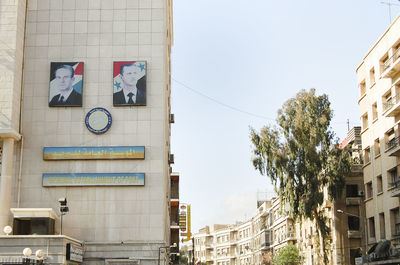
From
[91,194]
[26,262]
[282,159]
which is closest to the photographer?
[26,262]

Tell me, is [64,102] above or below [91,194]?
above

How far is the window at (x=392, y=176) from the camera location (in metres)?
42.6

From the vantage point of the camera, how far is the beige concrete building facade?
3672 cm

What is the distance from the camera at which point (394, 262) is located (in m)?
39.2

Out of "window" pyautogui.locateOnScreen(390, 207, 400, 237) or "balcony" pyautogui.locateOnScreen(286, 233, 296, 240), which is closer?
"window" pyautogui.locateOnScreen(390, 207, 400, 237)

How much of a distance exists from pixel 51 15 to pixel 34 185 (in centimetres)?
1196

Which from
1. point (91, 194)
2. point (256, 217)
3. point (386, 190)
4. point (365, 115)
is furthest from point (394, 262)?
point (256, 217)

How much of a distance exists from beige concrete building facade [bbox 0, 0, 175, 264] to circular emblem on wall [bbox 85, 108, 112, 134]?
272 millimetres

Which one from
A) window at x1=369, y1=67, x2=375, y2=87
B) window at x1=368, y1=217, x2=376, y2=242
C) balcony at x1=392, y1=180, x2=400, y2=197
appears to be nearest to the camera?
balcony at x1=392, y1=180, x2=400, y2=197

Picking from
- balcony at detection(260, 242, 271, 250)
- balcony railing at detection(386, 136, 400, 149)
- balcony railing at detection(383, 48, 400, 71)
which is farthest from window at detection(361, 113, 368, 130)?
balcony at detection(260, 242, 271, 250)

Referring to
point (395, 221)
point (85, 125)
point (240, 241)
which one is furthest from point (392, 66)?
point (240, 241)

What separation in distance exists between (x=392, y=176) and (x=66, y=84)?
24.9 m

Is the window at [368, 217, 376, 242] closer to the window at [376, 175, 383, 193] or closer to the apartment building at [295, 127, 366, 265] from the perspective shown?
the window at [376, 175, 383, 193]

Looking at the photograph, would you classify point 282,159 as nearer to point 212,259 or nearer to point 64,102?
point 64,102
